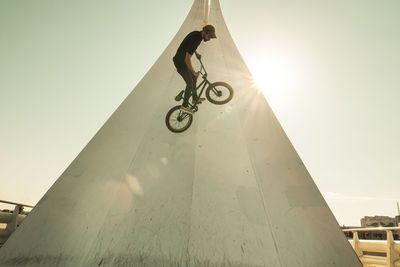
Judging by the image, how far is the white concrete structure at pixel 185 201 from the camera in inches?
244

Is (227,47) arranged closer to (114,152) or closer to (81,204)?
(114,152)

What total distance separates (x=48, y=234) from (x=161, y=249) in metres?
3.28

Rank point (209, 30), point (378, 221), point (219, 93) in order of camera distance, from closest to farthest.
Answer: point (209, 30) → point (219, 93) → point (378, 221)

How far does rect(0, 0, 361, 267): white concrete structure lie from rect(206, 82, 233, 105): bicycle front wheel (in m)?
0.61

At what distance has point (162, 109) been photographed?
960cm

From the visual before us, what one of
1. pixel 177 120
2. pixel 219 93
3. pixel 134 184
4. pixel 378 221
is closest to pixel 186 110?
pixel 177 120

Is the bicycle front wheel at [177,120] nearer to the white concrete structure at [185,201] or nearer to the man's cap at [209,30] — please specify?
the white concrete structure at [185,201]

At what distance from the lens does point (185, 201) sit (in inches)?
282

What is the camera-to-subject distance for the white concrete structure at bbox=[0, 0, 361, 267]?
620 centimetres

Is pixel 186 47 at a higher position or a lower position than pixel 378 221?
higher

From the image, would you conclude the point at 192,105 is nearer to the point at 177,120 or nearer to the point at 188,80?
the point at 177,120

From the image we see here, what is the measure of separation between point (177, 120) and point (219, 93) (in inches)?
75.8

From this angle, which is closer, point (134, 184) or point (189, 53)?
point (134, 184)

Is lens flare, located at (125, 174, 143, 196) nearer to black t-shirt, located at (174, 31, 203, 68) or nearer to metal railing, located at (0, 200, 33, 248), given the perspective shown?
black t-shirt, located at (174, 31, 203, 68)
